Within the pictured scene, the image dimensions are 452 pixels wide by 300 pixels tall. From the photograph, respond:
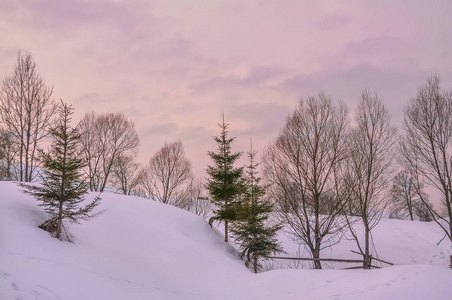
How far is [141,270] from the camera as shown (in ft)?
30.2

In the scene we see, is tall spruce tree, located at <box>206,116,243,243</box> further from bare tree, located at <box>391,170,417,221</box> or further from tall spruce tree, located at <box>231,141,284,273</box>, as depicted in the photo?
bare tree, located at <box>391,170,417,221</box>

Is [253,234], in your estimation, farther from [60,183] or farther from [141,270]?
[60,183]

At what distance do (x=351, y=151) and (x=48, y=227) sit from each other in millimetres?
15540

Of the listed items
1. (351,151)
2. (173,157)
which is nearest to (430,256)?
(351,151)

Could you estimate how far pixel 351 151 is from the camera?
643 inches

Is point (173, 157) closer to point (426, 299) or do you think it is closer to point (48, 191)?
point (48, 191)

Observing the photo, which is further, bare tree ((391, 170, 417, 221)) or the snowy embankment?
bare tree ((391, 170, 417, 221))

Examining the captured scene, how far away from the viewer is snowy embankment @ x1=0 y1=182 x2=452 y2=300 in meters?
6.30

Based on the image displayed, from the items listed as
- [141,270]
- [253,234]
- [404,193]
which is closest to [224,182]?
[253,234]

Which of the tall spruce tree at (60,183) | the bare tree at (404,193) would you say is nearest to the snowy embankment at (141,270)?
the tall spruce tree at (60,183)

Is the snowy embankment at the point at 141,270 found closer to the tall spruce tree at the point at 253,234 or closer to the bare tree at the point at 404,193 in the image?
the tall spruce tree at the point at 253,234

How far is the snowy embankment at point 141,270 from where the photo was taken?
6.30 m

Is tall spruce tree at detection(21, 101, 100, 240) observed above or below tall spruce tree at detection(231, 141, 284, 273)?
above

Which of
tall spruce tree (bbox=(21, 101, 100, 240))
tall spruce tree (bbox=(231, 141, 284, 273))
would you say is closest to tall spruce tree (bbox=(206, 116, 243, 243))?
tall spruce tree (bbox=(231, 141, 284, 273))
